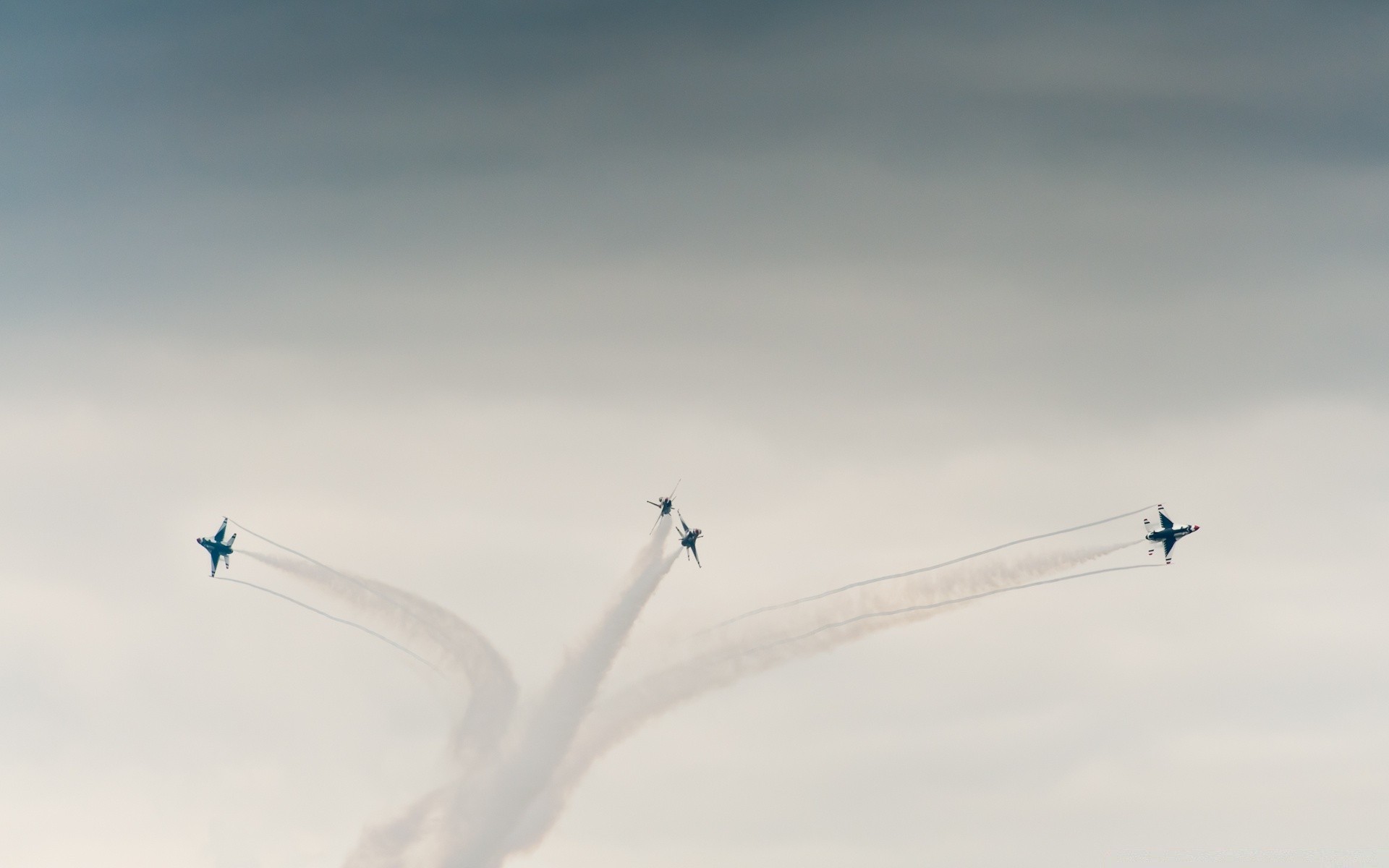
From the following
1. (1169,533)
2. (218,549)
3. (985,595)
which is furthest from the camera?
(218,549)

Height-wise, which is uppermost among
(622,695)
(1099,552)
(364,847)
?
(1099,552)

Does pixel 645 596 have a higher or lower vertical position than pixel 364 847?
higher

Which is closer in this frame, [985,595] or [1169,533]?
[985,595]

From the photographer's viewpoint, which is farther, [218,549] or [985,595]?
[218,549]

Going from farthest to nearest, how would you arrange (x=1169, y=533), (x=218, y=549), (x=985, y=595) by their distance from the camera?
(x=218, y=549), (x=1169, y=533), (x=985, y=595)

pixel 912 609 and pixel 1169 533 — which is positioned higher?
pixel 1169 533

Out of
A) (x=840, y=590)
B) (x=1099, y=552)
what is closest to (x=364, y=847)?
(x=840, y=590)

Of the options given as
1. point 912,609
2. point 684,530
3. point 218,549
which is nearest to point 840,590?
point 912,609

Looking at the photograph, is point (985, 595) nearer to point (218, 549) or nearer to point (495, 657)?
point (495, 657)

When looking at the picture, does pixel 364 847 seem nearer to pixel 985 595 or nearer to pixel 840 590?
pixel 840 590
